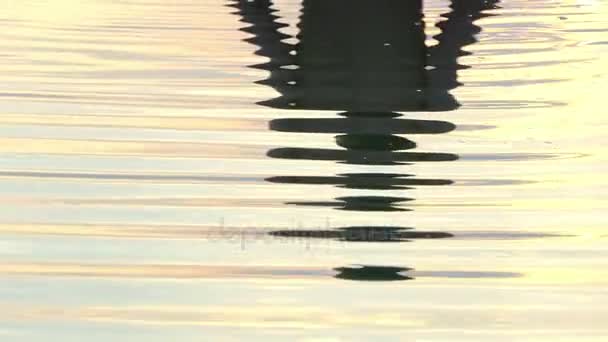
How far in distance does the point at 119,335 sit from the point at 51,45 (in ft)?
10.6

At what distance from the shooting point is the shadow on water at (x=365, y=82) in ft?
13.0

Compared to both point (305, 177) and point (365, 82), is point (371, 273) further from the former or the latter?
point (365, 82)

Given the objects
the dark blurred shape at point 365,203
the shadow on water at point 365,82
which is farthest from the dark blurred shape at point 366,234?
the dark blurred shape at point 365,203

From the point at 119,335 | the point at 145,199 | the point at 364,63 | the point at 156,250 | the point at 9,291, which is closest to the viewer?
the point at 119,335

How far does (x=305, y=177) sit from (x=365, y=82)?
1.18 meters

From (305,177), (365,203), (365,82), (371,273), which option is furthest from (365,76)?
(371,273)

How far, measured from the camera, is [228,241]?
11.6 feet

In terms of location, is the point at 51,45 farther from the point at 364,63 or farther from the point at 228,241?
the point at 228,241

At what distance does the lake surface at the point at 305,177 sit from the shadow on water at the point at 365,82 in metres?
0.01

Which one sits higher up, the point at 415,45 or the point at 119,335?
the point at 415,45

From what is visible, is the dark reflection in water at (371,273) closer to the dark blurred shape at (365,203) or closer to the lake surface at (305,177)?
the lake surface at (305,177)

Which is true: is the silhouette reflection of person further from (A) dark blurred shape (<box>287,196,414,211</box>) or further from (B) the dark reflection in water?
(B) the dark reflection in water

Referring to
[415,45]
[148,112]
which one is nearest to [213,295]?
[148,112]

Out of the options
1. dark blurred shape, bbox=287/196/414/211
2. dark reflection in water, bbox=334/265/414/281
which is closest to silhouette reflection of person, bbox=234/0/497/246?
dark blurred shape, bbox=287/196/414/211
